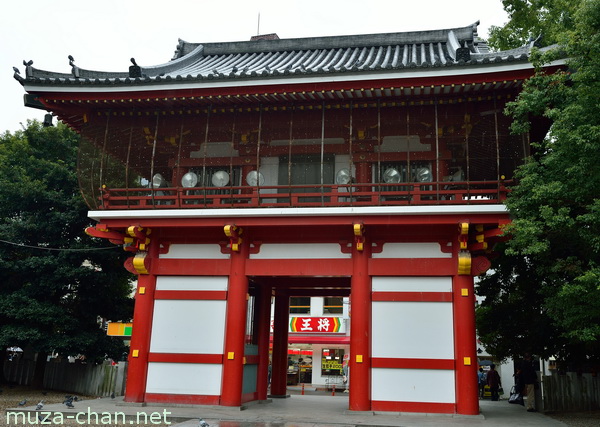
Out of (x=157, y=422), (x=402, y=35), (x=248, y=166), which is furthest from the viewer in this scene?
(x=402, y=35)

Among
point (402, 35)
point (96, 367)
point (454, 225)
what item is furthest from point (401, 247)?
point (96, 367)

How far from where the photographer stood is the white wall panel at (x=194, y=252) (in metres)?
15.8

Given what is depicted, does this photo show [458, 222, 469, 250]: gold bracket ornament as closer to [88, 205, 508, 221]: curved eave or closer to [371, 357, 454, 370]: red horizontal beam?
[88, 205, 508, 221]: curved eave

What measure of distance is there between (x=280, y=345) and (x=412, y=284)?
7849 mm

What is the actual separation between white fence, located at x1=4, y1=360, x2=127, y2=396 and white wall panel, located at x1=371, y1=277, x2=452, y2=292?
10158 mm

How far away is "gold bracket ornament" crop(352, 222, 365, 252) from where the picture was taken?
14.0 metres

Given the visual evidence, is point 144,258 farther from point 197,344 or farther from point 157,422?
point 157,422

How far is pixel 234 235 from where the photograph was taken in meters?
15.0

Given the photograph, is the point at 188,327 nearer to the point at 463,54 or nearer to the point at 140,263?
the point at 140,263

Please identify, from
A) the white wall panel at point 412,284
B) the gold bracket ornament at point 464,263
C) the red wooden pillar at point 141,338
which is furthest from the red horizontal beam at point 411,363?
the red wooden pillar at point 141,338

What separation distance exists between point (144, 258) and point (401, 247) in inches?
295

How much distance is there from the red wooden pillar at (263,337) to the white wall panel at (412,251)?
17.5ft

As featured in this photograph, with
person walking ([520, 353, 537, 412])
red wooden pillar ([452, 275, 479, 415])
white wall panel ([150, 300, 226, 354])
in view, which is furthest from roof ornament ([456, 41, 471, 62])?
person walking ([520, 353, 537, 412])

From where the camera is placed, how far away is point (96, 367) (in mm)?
19641
